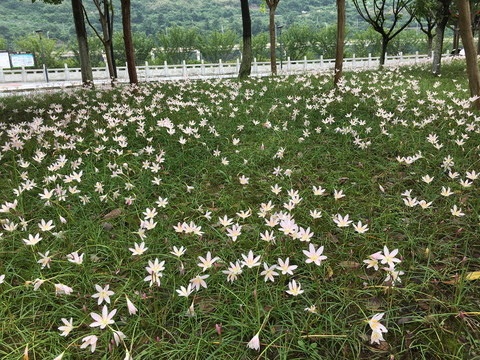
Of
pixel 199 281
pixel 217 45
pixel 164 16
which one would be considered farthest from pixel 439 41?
pixel 164 16

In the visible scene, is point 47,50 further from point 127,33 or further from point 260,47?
point 127,33

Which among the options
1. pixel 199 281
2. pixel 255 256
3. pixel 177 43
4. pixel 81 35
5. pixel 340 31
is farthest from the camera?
pixel 177 43

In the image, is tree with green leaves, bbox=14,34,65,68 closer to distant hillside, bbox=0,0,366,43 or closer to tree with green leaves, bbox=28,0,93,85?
distant hillside, bbox=0,0,366,43

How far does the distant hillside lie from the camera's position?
4144 inches

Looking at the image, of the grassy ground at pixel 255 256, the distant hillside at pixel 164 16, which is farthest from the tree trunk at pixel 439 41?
the distant hillside at pixel 164 16

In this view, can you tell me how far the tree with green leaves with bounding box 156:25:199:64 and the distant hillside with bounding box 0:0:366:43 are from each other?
4886 centimetres

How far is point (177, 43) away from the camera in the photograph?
59.6m

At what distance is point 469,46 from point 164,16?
13969 centimetres

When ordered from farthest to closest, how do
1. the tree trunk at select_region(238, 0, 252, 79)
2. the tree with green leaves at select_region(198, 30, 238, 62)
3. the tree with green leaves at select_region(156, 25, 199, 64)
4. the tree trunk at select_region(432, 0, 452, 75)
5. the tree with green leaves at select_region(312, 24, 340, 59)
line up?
1. the tree with green leaves at select_region(156, 25, 199, 64)
2. the tree with green leaves at select_region(198, 30, 238, 62)
3. the tree with green leaves at select_region(312, 24, 340, 59)
4. the tree trunk at select_region(238, 0, 252, 79)
5. the tree trunk at select_region(432, 0, 452, 75)

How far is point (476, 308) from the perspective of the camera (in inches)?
62.2

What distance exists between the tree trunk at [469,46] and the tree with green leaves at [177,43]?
60.6 m

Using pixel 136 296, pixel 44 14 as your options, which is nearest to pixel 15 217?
pixel 136 296

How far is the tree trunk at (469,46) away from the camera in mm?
4609

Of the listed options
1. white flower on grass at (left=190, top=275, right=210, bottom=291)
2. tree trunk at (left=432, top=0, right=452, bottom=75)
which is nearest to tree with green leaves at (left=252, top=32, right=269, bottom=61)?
tree trunk at (left=432, top=0, right=452, bottom=75)
